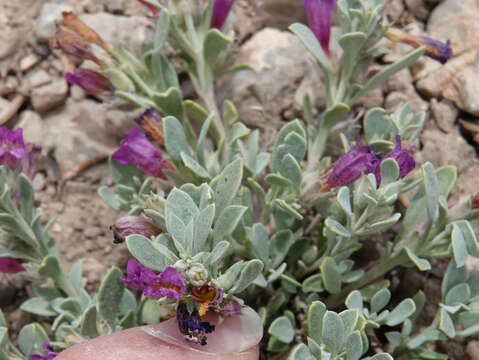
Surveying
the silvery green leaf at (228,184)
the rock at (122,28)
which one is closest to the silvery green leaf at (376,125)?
the silvery green leaf at (228,184)

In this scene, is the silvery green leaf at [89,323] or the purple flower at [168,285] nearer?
the purple flower at [168,285]

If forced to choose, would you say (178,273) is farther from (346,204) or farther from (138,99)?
(138,99)

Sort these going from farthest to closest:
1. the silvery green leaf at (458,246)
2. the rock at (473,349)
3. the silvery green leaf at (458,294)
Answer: the rock at (473,349)
the silvery green leaf at (458,294)
the silvery green leaf at (458,246)

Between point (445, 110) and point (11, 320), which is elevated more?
point (445, 110)

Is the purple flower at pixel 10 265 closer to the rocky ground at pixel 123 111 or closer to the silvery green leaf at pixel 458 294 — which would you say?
the rocky ground at pixel 123 111

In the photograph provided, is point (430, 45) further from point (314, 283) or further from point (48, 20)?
point (48, 20)

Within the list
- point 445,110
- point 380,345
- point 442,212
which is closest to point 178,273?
point 442,212
